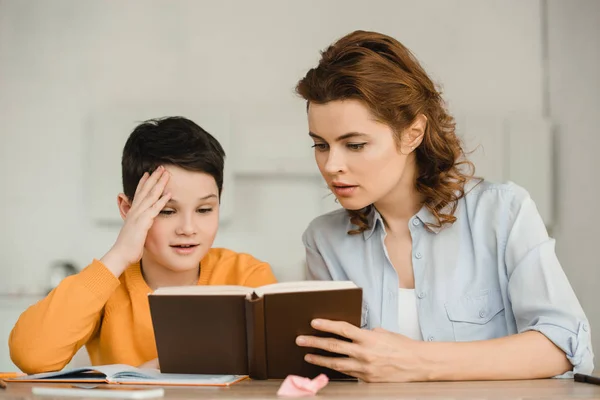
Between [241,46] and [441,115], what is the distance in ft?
5.75

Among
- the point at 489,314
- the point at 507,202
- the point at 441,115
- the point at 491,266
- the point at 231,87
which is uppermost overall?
the point at 231,87

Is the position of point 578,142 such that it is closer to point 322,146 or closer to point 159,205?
point 322,146

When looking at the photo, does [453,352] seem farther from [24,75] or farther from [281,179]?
[24,75]

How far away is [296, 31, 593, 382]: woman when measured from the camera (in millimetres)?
1816

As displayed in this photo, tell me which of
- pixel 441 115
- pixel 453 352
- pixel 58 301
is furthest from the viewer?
pixel 441 115

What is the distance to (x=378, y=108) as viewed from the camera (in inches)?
75.4

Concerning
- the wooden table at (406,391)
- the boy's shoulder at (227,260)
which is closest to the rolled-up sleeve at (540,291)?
the wooden table at (406,391)

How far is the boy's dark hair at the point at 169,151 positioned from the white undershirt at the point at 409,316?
68cm

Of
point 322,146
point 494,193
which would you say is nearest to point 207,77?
point 322,146

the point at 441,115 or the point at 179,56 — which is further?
the point at 179,56

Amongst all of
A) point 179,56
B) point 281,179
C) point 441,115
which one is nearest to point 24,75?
point 179,56

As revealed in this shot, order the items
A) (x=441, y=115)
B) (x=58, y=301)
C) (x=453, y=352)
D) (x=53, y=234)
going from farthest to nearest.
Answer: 1. (x=53, y=234)
2. (x=441, y=115)
3. (x=58, y=301)
4. (x=453, y=352)

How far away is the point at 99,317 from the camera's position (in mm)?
2066

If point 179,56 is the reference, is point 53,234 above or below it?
below
